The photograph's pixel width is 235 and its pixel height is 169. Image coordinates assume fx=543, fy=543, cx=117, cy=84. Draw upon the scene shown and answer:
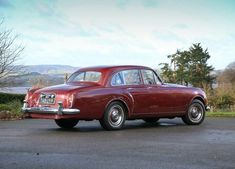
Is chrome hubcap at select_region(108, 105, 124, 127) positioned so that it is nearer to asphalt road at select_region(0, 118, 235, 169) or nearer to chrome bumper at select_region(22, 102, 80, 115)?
asphalt road at select_region(0, 118, 235, 169)

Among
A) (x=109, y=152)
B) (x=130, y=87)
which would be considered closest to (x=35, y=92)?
(x=130, y=87)

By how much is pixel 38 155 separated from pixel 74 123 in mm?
5533

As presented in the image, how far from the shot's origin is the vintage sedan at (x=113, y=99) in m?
12.4

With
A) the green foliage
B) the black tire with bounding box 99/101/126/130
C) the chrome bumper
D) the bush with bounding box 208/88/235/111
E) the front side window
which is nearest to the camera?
the chrome bumper

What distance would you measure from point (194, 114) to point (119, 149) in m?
6.14

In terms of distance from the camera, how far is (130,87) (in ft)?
44.1

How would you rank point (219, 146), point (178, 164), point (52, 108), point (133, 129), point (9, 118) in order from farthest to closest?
point (9, 118)
point (133, 129)
point (52, 108)
point (219, 146)
point (178, 164)

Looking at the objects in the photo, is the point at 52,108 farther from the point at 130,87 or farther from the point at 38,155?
the point at 38,155

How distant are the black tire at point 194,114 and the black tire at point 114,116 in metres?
2.30

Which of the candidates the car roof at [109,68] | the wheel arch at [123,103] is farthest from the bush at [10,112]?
the wheel arch at [123,103]

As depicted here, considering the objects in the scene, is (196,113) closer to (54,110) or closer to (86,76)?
(86,76)

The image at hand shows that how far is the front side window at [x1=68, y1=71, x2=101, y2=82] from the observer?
13334mm

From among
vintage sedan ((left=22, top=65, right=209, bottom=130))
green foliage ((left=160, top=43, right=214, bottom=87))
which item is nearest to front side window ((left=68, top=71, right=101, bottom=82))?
vintage sedan ((left=22, top=65, right=209, bottom=130))

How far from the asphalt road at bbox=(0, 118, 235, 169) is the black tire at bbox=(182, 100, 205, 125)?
1.61 m
